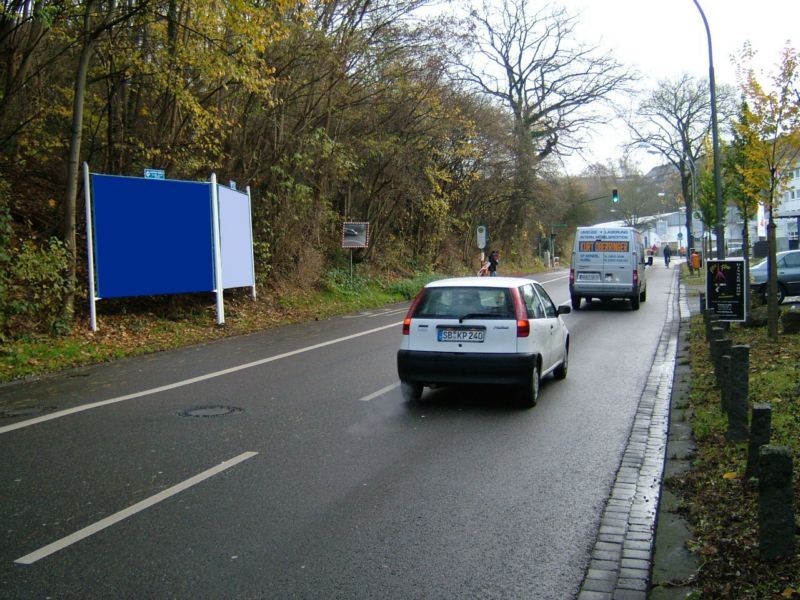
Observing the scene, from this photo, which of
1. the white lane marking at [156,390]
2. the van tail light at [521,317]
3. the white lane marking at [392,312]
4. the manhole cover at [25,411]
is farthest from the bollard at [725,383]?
the white lane marking at [392,312]

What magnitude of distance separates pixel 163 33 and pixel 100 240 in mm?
5481

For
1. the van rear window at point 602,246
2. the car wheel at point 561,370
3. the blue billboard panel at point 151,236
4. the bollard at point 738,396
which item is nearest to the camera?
the bollard at point 738,396

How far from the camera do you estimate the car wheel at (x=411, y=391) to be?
9.33 meters

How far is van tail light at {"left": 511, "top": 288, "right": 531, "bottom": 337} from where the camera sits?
8.70 meters

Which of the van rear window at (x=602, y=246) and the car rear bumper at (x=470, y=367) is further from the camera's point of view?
the van rear window at (x=602, y=246)

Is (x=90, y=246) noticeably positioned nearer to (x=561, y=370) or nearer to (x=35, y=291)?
(x=35, y=291)

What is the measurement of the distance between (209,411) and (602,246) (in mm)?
17406

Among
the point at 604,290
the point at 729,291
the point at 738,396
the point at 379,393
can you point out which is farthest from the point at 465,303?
the point at 604,290

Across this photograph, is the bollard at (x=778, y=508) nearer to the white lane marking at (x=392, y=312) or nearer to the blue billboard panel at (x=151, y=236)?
the blue billboard panel at (x=151, y=236)

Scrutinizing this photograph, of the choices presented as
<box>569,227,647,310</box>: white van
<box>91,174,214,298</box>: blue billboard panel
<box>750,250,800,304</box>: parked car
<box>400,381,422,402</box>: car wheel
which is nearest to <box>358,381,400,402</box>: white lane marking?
<box>400,381,422,402</box>: car wheel

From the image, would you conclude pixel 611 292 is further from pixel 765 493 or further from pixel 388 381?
pixel 765 493

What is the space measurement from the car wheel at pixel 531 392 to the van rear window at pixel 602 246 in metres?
15.3

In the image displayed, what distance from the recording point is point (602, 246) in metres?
23.4

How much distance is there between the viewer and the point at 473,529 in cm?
491
